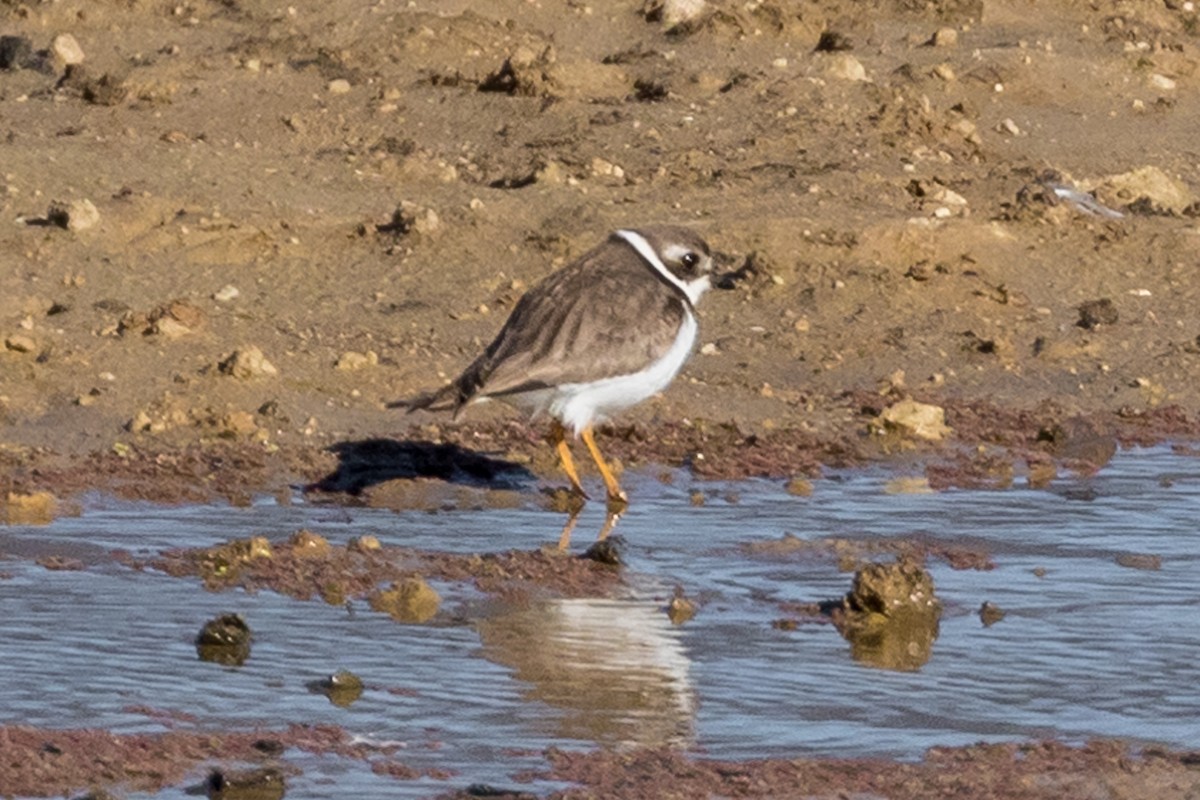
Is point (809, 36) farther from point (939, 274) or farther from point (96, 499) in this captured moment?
point (96, 499)

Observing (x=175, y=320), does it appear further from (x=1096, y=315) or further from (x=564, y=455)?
(x=1096, y=315)

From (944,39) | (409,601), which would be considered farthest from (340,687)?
(944,39)

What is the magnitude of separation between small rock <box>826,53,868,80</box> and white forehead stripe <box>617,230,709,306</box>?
188 inches

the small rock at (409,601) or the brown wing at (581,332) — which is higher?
the brown wing at (581,332)

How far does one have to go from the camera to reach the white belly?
950 centimetres

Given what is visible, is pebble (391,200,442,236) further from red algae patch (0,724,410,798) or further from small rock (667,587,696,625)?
red algae patch (0,724,410,798)

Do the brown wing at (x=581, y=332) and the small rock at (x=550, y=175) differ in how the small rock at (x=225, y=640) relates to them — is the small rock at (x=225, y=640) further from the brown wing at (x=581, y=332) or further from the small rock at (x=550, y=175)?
the small rock at (x=550, y=175)

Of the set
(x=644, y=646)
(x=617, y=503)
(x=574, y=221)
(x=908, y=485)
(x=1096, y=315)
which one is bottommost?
(x=1096, y=315)

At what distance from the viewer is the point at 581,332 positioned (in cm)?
948

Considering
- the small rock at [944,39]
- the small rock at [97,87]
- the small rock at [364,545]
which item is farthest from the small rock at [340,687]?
the small rock at [944,39]

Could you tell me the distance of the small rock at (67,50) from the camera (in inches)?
579

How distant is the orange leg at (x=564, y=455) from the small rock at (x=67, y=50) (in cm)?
595

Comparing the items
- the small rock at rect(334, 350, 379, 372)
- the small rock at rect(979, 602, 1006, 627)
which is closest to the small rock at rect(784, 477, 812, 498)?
the small rock at rect(979, 602, 1006, 627)

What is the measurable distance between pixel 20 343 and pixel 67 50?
483 cm
